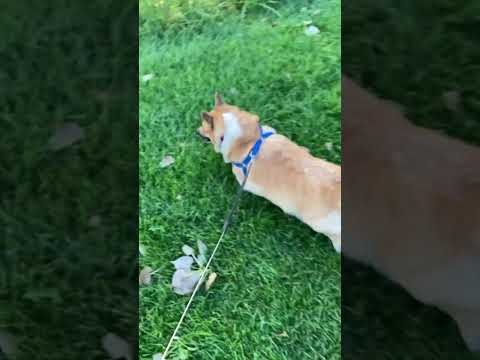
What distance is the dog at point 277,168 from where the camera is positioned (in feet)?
4.03

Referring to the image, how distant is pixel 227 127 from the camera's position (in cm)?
130

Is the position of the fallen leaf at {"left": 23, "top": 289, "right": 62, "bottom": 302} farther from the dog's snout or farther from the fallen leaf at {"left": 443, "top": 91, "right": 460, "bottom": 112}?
the fallen leaf at {"left": 443, "top": 91, "right": 460, "bottom": 112}

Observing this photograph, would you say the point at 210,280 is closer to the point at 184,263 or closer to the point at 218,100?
the point at 184,263

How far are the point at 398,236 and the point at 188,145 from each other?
0.55m

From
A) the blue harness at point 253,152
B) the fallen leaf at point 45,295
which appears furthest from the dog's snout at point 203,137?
the fallen leaf at point 45,295

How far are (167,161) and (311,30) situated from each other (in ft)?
1.62

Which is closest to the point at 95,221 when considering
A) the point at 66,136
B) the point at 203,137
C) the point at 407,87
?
the point at 66,136

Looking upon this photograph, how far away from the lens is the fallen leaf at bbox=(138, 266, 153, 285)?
129cm

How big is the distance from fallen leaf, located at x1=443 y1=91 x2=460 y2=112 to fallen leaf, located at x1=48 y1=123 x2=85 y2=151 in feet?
2.93

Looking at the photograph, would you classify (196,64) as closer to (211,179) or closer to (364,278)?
(211,179)

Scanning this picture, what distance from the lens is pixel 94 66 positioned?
136cm

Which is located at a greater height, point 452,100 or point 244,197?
point 452,100

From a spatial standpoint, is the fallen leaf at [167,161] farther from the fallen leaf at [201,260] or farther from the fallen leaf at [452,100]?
the fallen leaf at [452,100]

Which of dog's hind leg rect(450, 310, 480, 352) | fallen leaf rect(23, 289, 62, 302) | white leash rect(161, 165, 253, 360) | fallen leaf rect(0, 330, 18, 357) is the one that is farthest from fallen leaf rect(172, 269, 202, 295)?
dog's hind leg rect(450, 310, 480, 352)
